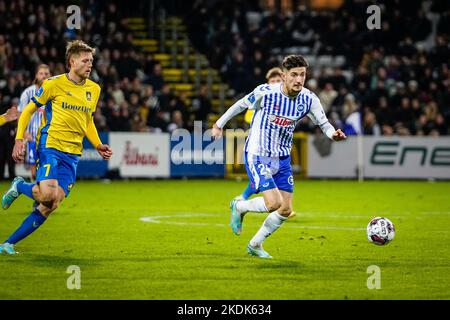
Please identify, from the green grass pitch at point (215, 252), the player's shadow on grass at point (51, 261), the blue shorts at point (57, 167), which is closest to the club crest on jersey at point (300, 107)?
the green grass pitch at point (215, 252)

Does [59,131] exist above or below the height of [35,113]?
above

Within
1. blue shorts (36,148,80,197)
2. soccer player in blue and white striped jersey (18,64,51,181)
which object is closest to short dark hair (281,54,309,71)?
blue shorts (36,148,80,197)

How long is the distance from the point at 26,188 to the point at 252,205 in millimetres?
2690

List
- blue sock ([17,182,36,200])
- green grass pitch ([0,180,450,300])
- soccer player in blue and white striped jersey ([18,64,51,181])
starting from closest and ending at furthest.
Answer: green grass pitch ([0,180,450,300]) → blue sock ([17,182,36,200]) → soccer player in blue and white striped jersey ([18,64,51,181])

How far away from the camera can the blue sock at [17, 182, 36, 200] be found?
432 inches

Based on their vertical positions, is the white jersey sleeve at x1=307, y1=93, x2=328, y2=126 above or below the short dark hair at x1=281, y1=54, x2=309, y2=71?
below

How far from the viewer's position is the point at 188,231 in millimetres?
13742

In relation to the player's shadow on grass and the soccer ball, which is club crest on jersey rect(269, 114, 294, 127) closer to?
the soccer ball

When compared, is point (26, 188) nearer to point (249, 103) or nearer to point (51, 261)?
point (51, 261)

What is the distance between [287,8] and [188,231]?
23663mm

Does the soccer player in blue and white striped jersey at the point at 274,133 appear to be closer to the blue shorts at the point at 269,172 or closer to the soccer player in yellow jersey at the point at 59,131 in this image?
the blue shorts at the point at 269,172

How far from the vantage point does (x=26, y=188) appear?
36.3 ft

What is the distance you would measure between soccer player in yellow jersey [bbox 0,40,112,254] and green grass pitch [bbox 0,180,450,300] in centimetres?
61

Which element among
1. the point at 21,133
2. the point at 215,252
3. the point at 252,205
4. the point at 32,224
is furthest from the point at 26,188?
the point at 252,205
